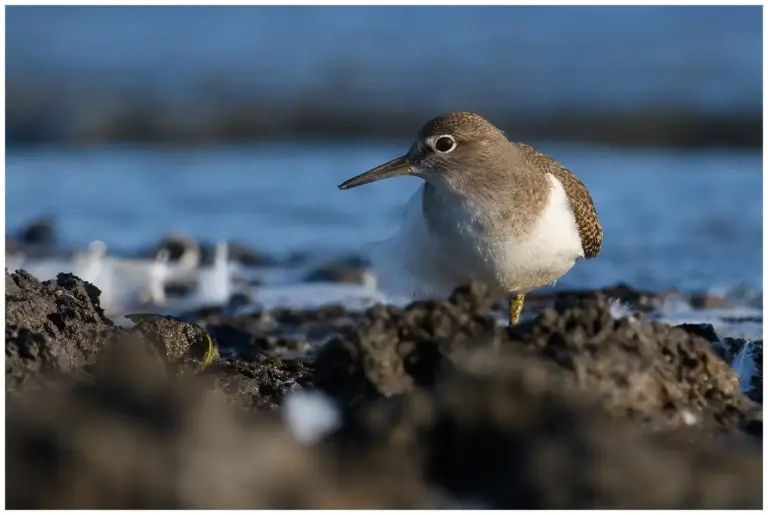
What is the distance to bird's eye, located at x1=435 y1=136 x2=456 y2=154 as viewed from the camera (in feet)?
18.5

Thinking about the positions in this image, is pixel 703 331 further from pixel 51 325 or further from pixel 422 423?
pixel 51 325

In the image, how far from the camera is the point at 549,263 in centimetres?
549

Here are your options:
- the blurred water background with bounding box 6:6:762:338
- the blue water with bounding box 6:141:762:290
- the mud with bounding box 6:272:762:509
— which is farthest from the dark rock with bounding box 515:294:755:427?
the blurred water background with bounding box 6:6:762:338

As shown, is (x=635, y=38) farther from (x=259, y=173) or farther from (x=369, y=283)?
(x=369, y=283)

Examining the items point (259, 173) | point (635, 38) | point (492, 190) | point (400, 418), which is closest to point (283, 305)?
point (492, 190)

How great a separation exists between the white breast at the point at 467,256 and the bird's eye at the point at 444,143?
253mm

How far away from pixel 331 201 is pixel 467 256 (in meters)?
5.92

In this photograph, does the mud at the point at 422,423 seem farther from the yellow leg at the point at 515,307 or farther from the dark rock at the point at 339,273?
the dark rock at the point at 339,273

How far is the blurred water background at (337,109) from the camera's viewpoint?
34.8 feet

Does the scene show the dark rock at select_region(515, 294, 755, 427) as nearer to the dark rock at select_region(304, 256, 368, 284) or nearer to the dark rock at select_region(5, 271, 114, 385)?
the dark rock at select_region(5, 271, 114, 385)

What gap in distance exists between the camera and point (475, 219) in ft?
17.5

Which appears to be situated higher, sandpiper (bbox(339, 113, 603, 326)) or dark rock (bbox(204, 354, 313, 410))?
sandpiper (bbox(339, 113, 603, 326))

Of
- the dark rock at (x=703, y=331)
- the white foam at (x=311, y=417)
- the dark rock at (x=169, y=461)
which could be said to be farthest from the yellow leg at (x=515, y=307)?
the dark rock at (x=169, y=461)

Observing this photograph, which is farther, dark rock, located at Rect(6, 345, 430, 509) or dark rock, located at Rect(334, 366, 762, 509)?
dark rock, located at Rect(334, 366, 762, 509)
